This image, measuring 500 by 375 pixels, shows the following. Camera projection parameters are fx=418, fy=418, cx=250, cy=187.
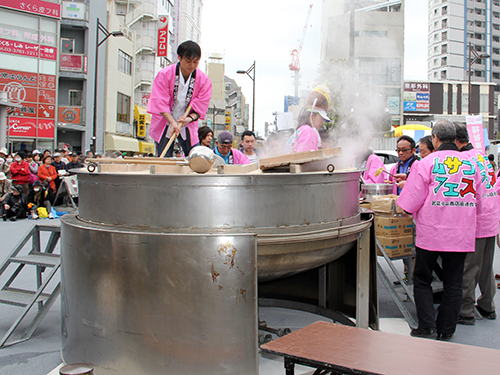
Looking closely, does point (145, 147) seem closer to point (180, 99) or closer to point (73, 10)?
point (73, 10)

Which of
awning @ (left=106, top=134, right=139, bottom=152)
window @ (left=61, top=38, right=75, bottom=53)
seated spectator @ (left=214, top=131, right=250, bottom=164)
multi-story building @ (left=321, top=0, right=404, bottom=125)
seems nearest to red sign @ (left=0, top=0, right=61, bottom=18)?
window @ (left=61, top=38, right=75, bottom=53)

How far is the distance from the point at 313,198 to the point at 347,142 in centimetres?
392

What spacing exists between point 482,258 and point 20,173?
10.7 m

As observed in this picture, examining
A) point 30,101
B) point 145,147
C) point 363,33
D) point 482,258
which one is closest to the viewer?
point 482,258

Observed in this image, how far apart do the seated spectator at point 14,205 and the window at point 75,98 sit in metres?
17.3

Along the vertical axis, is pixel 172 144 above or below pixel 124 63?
below

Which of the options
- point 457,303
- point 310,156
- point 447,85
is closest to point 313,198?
point 310,156

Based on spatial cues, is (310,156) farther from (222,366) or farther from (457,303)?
(457,303)

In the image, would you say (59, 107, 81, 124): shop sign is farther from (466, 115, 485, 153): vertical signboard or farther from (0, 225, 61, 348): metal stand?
(0, 225, 61, 348): metal stand

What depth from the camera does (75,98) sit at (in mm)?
26406

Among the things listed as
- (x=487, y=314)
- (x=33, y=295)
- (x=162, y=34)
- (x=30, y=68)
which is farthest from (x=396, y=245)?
(x=162, y=34)

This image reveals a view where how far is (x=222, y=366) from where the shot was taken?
215 cm

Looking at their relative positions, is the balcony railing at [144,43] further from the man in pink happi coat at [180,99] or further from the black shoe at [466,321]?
the black shoe at [466,321]

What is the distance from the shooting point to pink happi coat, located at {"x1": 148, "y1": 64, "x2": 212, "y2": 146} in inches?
152
